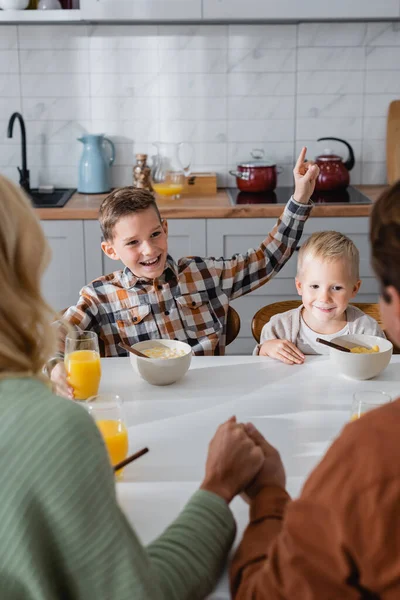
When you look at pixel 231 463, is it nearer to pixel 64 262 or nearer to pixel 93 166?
pixel 64 262

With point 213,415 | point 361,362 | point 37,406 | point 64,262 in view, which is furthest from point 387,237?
point 64,262

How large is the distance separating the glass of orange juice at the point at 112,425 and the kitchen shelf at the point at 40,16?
7.93ft

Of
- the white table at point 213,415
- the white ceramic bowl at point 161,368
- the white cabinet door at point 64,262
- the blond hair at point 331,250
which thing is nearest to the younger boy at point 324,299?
the blond hair at point 331,250

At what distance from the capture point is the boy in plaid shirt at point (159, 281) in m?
2.05

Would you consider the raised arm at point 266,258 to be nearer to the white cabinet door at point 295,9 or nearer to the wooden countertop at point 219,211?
the wooden countertop at point 219,211

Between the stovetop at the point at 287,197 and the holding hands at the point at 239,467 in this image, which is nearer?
the holding hands at the point at 239,467

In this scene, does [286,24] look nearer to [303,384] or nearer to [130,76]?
[130,76]

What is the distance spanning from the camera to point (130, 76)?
366cm

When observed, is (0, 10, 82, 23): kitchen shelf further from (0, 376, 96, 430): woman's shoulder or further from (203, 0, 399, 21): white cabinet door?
(0, 376, 96, 430): woman's shoulder

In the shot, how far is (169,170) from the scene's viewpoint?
3529 mm

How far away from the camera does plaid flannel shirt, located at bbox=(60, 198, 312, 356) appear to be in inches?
82.0

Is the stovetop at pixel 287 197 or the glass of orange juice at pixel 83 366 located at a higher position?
the stovetop at pixel 287 197

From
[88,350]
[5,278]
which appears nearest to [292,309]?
[88,350]

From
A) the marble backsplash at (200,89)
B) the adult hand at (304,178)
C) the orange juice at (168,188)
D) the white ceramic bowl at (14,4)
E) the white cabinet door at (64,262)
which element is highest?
the white ceramic bowl at (14,4)
